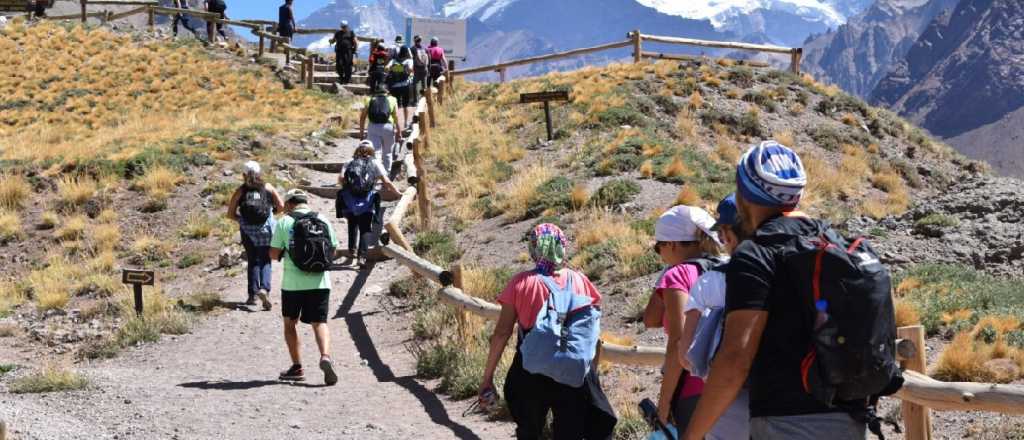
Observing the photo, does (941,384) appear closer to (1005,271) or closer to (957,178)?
(1005,271)

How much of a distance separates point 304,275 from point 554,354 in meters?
3.79

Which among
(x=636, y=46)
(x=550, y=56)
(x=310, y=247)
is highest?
(x=636, y=46)

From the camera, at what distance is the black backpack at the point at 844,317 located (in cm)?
288

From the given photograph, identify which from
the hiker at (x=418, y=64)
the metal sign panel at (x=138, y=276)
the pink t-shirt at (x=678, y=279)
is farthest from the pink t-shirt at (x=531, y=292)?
the hiker at (x=418, y=64)

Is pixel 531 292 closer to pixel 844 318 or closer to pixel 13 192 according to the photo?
pixel 844 318

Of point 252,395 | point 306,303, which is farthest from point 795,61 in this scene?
point 252,395

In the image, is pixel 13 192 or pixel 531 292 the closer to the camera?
pixel 531 292

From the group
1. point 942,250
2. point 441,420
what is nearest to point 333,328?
point 441,420

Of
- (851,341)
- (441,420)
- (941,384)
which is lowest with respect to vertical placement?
(441,420)

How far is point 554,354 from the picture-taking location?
5074 millimetres

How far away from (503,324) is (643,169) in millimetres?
11285

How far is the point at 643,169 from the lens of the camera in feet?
54.0

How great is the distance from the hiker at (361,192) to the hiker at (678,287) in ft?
26.3

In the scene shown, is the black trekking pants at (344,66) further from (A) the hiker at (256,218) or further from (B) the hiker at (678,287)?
(B) the hiker at (678,287)
